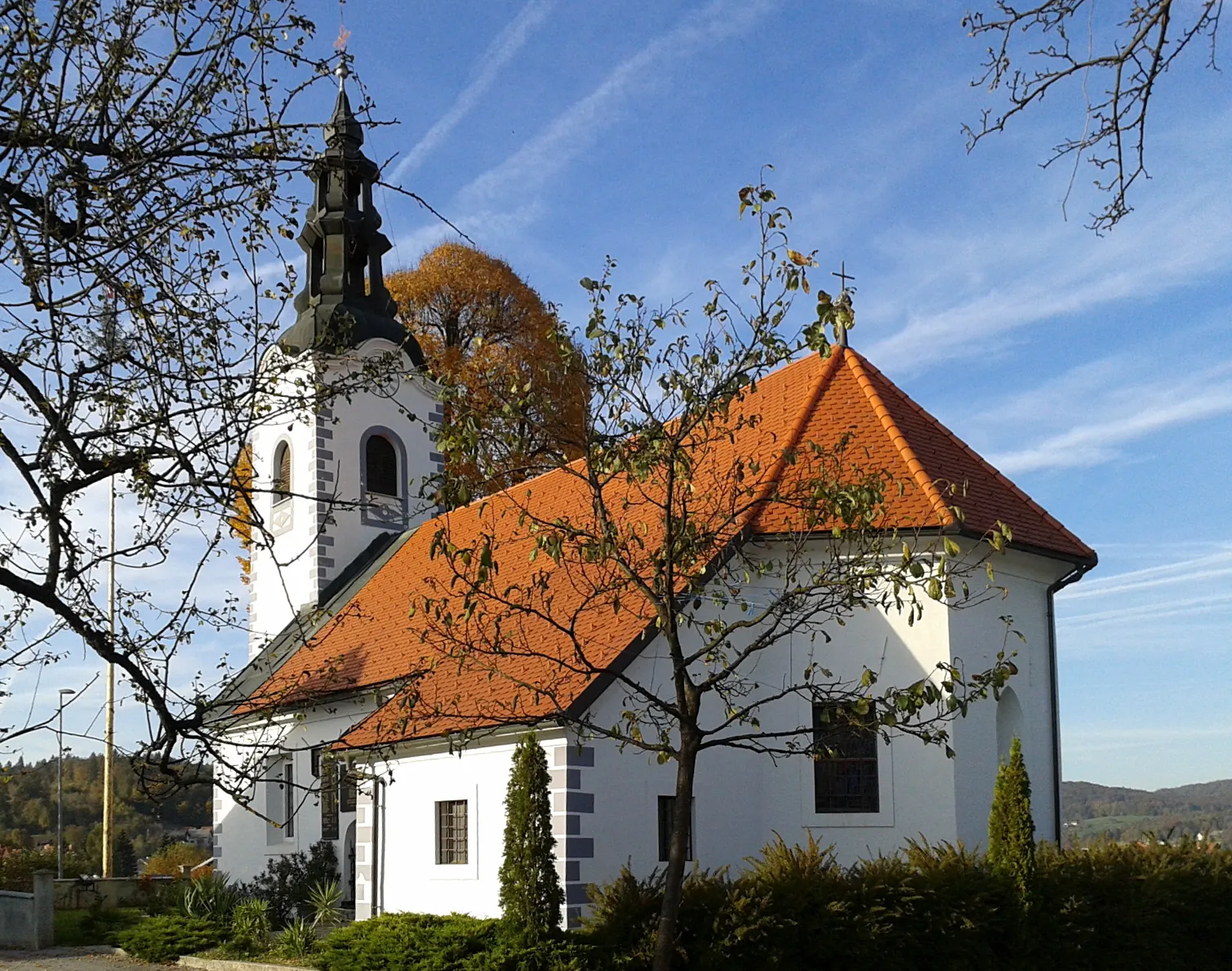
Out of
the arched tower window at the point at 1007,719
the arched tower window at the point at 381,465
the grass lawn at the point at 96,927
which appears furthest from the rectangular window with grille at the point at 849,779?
the arched tower window at the point at 381,465

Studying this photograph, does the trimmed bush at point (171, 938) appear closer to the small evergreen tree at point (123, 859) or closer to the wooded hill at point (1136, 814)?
the wooded hill at point (1136, 814)

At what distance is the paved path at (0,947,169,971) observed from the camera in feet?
57.2

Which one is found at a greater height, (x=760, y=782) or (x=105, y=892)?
(x=760, y=782)

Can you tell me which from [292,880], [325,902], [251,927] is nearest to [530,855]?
[251,927]

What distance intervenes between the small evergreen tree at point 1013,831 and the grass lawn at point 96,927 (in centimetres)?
1304

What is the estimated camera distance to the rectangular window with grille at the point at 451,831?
15.7 metres

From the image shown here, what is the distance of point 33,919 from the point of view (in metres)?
20.1

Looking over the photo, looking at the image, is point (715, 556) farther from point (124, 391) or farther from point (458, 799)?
point (458, 799)

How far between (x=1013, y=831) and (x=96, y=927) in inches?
585

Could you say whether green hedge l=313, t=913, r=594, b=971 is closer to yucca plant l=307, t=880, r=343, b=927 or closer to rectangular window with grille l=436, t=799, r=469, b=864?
rectangular window with grille l=436, t=799, r=469, b=864

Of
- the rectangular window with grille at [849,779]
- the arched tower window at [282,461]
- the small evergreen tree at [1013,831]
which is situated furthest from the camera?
the arched tower window at [282,461]

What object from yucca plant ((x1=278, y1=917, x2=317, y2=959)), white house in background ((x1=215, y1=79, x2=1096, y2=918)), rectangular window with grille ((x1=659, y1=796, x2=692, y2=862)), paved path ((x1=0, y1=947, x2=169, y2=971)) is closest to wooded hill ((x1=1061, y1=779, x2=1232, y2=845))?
white house in background ((x1=215, y1=79, x2=1096, y2=918))

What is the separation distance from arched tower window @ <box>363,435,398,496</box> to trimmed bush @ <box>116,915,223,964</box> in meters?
9.82

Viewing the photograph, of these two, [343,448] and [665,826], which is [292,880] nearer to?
[665,826]
